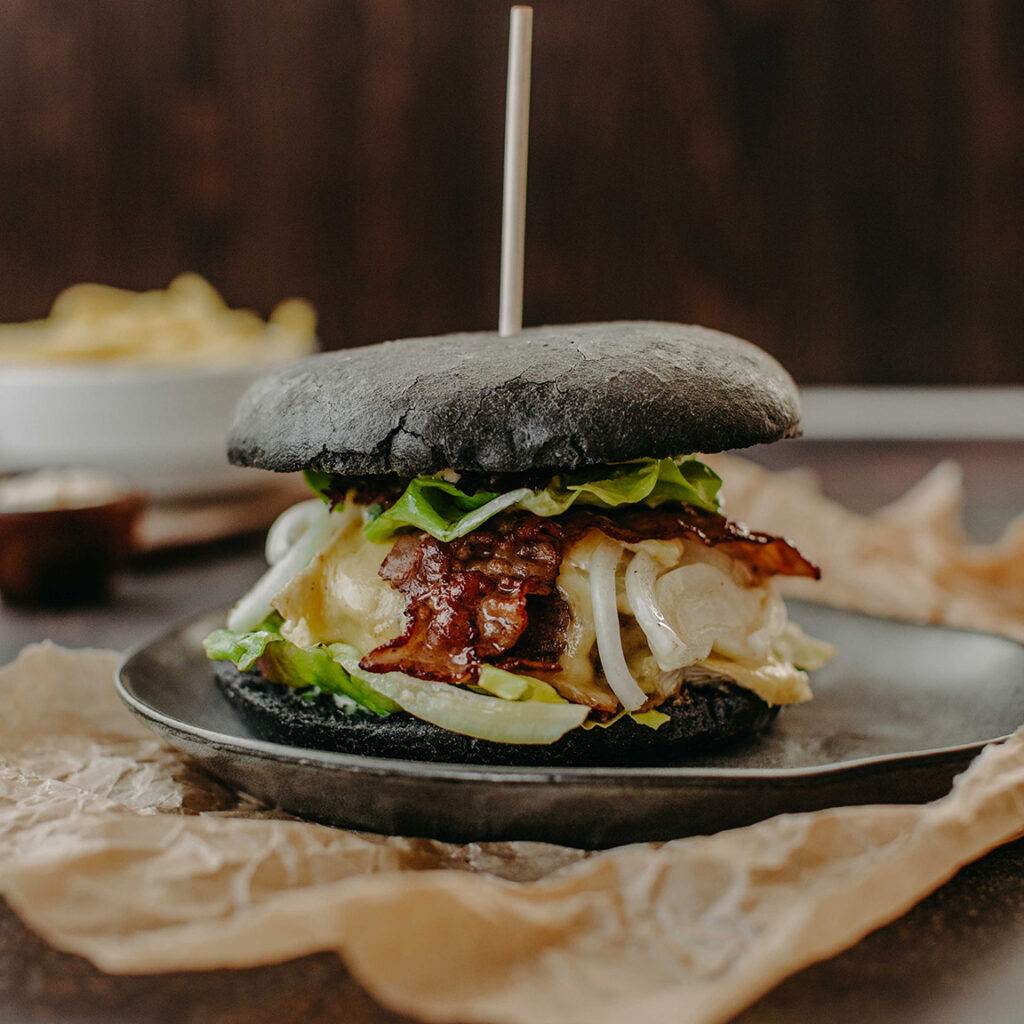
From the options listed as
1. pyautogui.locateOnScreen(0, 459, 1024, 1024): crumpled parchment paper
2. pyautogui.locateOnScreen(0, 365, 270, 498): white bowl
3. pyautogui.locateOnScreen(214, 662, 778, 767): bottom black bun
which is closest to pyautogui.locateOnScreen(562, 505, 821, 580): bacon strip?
pyautogui.locateOnScreen(214, 662, 778, 767): bottom black bun

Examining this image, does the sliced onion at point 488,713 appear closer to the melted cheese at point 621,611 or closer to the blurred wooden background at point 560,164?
the melted cheese at point 621,611

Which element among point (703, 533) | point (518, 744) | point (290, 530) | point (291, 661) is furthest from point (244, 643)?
point (703, 533)

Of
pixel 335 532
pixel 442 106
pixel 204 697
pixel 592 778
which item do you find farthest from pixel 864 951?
pixel 442 106

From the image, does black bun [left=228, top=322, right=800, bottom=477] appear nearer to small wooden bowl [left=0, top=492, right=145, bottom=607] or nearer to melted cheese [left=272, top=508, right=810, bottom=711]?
melted cheese [left=272, top=508, right=810, bottom=711]

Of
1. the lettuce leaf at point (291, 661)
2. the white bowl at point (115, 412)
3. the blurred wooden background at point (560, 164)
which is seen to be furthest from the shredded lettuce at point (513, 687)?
the blurred wooden background at point (560, 164)

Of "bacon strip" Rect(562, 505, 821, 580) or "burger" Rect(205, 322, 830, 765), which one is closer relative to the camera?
"burger" Rect(205, 322, 830, 765)
